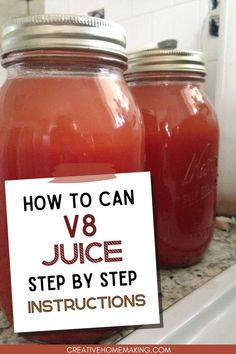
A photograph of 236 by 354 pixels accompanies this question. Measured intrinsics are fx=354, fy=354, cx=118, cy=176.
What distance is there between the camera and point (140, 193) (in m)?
0.29

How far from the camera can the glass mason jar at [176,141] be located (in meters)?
0.39

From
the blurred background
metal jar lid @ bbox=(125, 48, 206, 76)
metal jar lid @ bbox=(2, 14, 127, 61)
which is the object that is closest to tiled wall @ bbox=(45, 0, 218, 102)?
the blurred background

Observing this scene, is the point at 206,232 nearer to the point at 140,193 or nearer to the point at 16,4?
the point at 140,193

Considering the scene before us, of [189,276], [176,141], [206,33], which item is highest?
[206,33]

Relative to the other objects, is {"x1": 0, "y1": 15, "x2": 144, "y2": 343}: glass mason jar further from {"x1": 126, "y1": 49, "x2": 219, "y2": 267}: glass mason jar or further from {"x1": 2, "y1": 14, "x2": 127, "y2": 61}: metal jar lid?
{"x1": 126, "y1": 49, "x2": 219, "y2": 267}: glass mason jar

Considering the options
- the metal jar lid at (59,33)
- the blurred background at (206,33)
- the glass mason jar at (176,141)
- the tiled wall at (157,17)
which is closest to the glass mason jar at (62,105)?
the metal jar lid at (59,33)

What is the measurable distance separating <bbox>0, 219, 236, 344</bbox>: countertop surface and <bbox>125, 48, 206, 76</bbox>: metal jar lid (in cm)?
24

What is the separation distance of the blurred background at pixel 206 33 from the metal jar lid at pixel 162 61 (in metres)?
0.17

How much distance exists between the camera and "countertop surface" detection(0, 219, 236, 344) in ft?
1.02

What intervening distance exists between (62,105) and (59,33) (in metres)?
0.05

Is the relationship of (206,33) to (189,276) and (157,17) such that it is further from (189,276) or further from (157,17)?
(189,276)

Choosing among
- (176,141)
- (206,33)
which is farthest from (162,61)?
(206,33)

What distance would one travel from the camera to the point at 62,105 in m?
0.27

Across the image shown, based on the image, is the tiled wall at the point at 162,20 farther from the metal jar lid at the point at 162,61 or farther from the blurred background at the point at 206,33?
the metal jar lid at the point at 162,61
